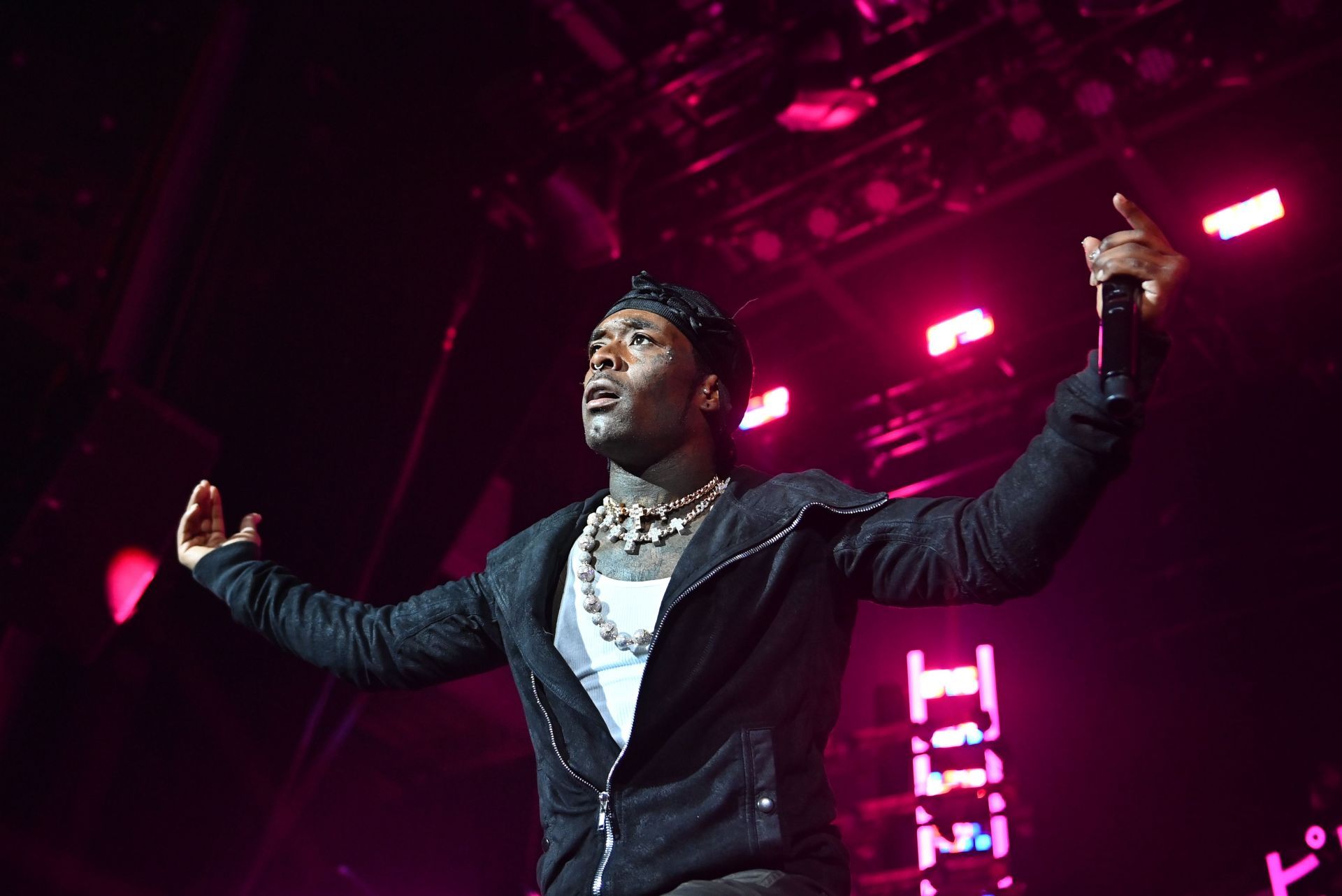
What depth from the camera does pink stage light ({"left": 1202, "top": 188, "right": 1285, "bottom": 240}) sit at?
6.95m

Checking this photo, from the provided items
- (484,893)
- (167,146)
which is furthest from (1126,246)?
(484,893)

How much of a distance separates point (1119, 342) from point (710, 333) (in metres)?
1.03

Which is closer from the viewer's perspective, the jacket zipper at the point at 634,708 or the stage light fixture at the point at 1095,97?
the jacket zipper at the point at 634,708

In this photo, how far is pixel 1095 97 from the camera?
6453 mm

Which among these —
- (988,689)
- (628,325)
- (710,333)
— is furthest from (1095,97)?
(628,325)

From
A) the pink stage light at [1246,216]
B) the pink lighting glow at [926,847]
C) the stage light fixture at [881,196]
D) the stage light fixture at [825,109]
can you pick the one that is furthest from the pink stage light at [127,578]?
the pink stage light at [1246,216]

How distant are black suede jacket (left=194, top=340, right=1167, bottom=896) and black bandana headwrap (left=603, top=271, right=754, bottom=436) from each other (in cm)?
32

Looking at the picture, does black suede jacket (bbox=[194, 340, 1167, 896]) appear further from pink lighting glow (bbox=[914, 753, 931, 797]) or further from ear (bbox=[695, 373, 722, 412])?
pink lighting glow (bbox=[914, 753, 931, 797])

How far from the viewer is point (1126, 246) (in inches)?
76.2

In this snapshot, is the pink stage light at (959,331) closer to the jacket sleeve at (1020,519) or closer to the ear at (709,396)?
the ear at (709,396)

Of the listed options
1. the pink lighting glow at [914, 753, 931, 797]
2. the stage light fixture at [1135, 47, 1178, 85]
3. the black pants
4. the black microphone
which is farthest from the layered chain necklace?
the pink lighting glow at [914, 753, 931, 797]

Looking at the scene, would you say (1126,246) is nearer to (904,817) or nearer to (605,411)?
(605,411)

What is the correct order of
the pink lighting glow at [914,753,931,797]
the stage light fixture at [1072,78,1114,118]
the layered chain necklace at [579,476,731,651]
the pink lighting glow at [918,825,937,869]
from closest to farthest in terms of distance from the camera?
the layered chain necklace at [579,476,731,651] < the stage light fixture at [1072,78,1114,118] < the pink lighting glow at [918,825,937,869] < the pink lighting glow at [914,753,931,797]

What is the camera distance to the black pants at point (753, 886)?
181cm
